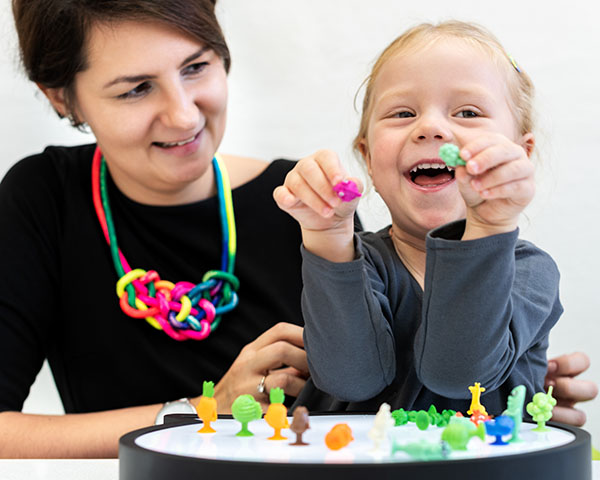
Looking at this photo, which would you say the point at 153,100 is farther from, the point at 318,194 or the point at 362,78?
the point at 362,78

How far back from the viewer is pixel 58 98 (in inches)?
56.2

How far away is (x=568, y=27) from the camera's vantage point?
195cm

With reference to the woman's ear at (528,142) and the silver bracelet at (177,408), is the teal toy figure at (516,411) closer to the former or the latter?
the woman's ear at (528,142)

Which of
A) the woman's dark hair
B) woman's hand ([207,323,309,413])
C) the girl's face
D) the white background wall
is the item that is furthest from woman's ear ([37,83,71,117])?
the girl's face

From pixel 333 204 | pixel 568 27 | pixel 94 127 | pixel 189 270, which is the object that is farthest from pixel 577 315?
pixel 333 204

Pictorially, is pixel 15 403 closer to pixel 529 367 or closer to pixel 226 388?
pixel 226 388

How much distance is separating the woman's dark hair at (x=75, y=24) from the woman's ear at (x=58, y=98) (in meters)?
0.03

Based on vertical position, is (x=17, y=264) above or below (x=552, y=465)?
above

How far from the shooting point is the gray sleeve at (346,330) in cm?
76

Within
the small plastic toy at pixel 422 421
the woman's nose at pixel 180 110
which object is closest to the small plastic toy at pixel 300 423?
the small plastic toy at pixel 422 421

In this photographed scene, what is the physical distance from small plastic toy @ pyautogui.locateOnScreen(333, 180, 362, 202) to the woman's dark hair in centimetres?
66

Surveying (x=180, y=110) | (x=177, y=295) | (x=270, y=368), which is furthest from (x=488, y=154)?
(x=177, y=295)

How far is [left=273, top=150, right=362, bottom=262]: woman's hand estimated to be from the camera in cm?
71

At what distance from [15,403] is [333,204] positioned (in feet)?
2.82
